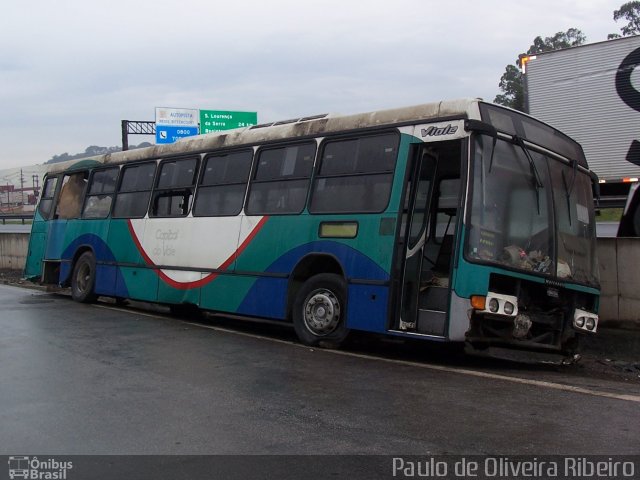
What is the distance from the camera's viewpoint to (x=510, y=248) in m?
7.35

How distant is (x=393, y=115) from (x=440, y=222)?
1.46m

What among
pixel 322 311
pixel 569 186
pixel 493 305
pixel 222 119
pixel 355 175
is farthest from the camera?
pixel 222 119

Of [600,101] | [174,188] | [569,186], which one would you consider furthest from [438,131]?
[600,101]

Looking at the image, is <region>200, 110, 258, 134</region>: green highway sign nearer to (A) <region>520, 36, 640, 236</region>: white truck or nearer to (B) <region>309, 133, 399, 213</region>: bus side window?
(A) <region>520, 36, 640, 236</region>: white truck

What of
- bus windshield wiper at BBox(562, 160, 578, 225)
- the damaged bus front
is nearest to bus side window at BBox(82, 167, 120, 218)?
the damaged bus front

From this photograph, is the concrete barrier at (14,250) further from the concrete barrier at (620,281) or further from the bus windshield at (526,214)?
the bus windshield at (526,214)

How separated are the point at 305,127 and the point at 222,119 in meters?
24.2

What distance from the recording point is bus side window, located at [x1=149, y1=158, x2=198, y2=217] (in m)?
11.1

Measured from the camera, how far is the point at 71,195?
14383 mm

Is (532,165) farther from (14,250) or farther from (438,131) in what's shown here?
(14,250)

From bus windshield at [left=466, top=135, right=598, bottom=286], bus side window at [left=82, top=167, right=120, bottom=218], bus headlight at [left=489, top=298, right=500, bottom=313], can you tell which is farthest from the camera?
bus side window at [left=82, top=167, right=120, bottom=218]

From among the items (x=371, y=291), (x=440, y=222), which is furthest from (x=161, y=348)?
(x=440, y=222)

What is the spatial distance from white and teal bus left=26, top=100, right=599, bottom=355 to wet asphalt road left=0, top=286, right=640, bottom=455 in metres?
0.63

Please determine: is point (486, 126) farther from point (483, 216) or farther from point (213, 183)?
point (213, 183)
